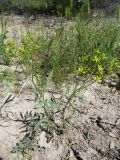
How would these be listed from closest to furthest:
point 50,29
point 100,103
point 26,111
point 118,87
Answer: point 26,111 < point 100,103 < point 118,87 < point 50,29

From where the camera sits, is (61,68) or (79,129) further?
(61,68)

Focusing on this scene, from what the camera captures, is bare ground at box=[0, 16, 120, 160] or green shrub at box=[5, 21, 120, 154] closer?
bare ground at box=[0, 16, 120, 160]

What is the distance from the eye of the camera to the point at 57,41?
300 centimetres

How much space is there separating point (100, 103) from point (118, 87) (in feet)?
0.96

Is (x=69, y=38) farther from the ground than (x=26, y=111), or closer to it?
farther from the ground

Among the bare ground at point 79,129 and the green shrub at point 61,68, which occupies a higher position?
the green shrub at point 61,68

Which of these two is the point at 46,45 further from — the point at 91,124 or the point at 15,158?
the point at 15,158

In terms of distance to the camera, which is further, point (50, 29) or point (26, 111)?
point (50, 29)

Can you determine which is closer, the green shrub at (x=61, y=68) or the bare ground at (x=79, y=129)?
the bare ground at (x=79, y=129)

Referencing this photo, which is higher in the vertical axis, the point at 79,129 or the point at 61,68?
the point at 61,68

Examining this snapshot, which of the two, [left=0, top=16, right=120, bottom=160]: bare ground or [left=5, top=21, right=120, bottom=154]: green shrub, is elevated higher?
[left=5, top=21, right=120, bottom=154]: green shrub

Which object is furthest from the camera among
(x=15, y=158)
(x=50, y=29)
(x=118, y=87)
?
(x=50, y=29)

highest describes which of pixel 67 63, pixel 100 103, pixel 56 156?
pixel 67 63

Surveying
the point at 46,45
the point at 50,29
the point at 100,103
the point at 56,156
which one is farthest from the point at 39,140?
the point at 50,29
